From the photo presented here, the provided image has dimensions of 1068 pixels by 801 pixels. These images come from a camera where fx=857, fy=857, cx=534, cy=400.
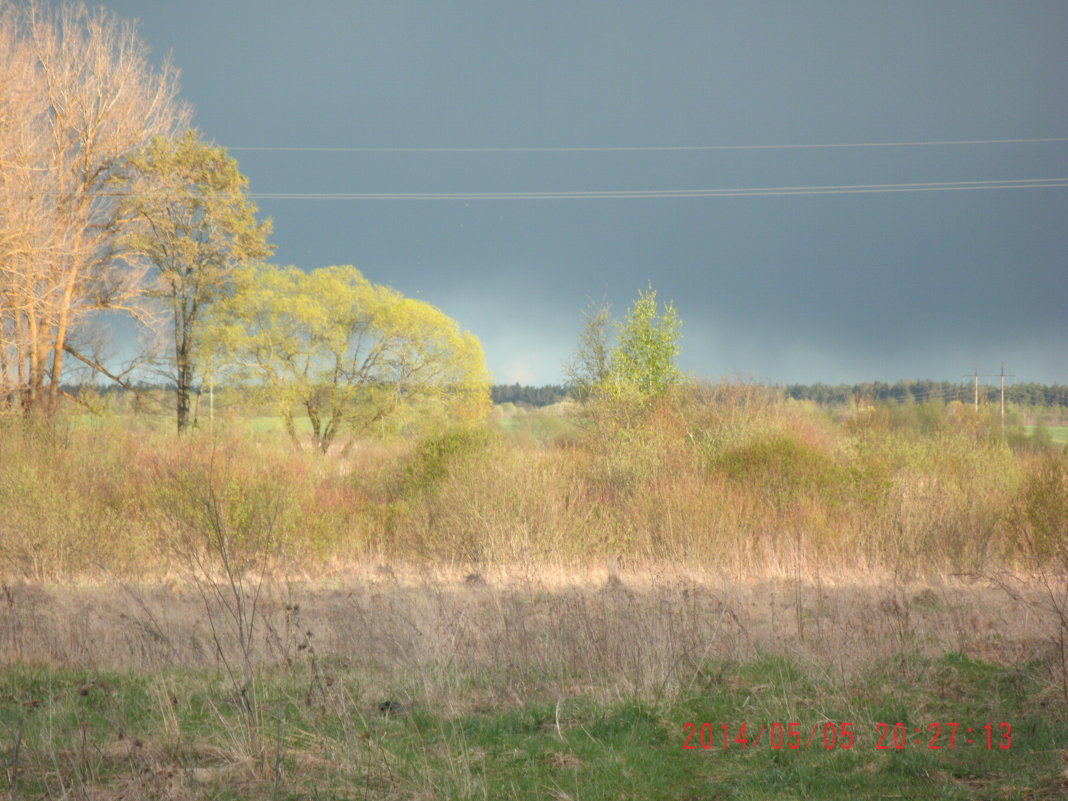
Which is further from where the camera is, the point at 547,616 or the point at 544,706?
the point at 547,616

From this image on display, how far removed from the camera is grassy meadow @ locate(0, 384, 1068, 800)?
5629mm

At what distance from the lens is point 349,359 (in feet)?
140

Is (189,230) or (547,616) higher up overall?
(189,230)


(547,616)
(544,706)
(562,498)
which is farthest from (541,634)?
(562,498)

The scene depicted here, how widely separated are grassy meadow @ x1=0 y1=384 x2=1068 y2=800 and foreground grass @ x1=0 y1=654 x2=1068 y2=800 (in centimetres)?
3

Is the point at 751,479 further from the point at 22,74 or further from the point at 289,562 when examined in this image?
the point at 22,74

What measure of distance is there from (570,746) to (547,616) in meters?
4.33
